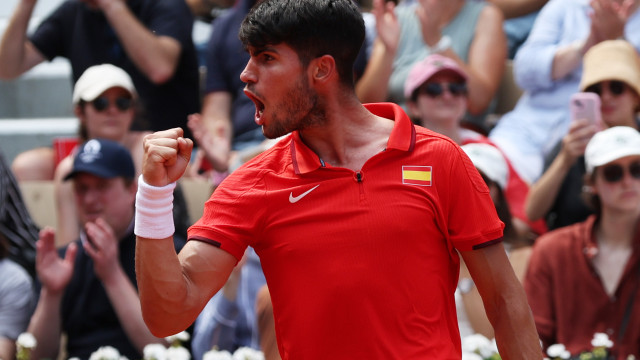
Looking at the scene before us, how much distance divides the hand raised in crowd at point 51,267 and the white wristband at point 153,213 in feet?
8.05

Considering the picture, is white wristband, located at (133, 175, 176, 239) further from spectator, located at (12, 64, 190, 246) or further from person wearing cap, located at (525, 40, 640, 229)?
spectator, located at (12, 64, 190, 246)

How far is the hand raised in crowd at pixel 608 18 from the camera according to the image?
215 inches

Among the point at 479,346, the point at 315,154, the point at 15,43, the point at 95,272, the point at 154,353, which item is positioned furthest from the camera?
the point at 15,43

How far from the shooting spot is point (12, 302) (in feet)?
16.5

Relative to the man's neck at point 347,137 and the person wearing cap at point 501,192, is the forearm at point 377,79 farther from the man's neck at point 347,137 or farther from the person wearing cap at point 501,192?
the man's neck at point 347,137

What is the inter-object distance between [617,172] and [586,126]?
17.9 inches

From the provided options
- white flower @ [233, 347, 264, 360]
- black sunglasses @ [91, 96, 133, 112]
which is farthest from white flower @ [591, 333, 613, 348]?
black sunglasses @ [91, 96, 133, 112]

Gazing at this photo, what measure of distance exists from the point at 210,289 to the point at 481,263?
0.69 metres

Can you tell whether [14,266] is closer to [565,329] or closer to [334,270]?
[565,329]

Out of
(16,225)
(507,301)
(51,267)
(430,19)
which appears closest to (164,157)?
(507,301)

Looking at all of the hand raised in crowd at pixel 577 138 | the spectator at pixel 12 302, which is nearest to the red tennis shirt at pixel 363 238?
the hand raised in crowd at pixel 577 138

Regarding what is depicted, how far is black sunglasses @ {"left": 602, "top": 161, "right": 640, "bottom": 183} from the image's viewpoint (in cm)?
466

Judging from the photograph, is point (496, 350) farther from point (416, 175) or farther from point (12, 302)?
point (12, 302)

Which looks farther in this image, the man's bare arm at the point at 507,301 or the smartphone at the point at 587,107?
the smartphone at the point at 587,107
